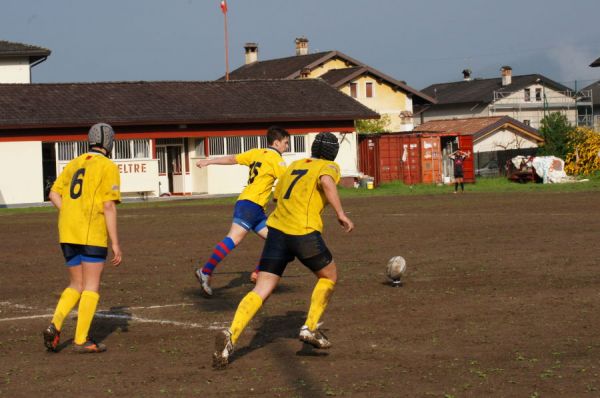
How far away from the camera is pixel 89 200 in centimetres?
949

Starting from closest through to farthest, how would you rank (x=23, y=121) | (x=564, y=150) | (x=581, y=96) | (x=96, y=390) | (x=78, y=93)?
(x=96, y=390), (x=23, y=121), (x=78, y=93), (x=564, y=150), (x=581, y=96)

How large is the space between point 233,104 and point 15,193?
11195 millimetres

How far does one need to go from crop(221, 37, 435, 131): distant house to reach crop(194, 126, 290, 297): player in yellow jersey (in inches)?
2203

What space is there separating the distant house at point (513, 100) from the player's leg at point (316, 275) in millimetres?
82213

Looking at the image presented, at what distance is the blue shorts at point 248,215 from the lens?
13141 mm

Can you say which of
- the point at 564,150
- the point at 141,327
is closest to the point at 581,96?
the point at 564,150

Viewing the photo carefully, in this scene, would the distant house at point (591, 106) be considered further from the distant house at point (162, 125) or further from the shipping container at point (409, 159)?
the distant house at point (162, 125)

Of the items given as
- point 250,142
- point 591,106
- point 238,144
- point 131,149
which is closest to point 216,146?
point 238,144

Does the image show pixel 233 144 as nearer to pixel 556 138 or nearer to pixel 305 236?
pixel 556 138

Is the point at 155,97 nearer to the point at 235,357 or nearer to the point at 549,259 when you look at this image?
the point at 549,259

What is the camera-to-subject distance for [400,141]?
172 ft

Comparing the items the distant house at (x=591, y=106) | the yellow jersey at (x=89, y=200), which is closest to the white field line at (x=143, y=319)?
the yellow jersey at (x=89, y=200)

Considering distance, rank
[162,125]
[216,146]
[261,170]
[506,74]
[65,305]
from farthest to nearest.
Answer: [506,74] → [216,146] → [162,125] → [261,170] → [65,305]

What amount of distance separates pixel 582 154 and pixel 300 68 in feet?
79.3
